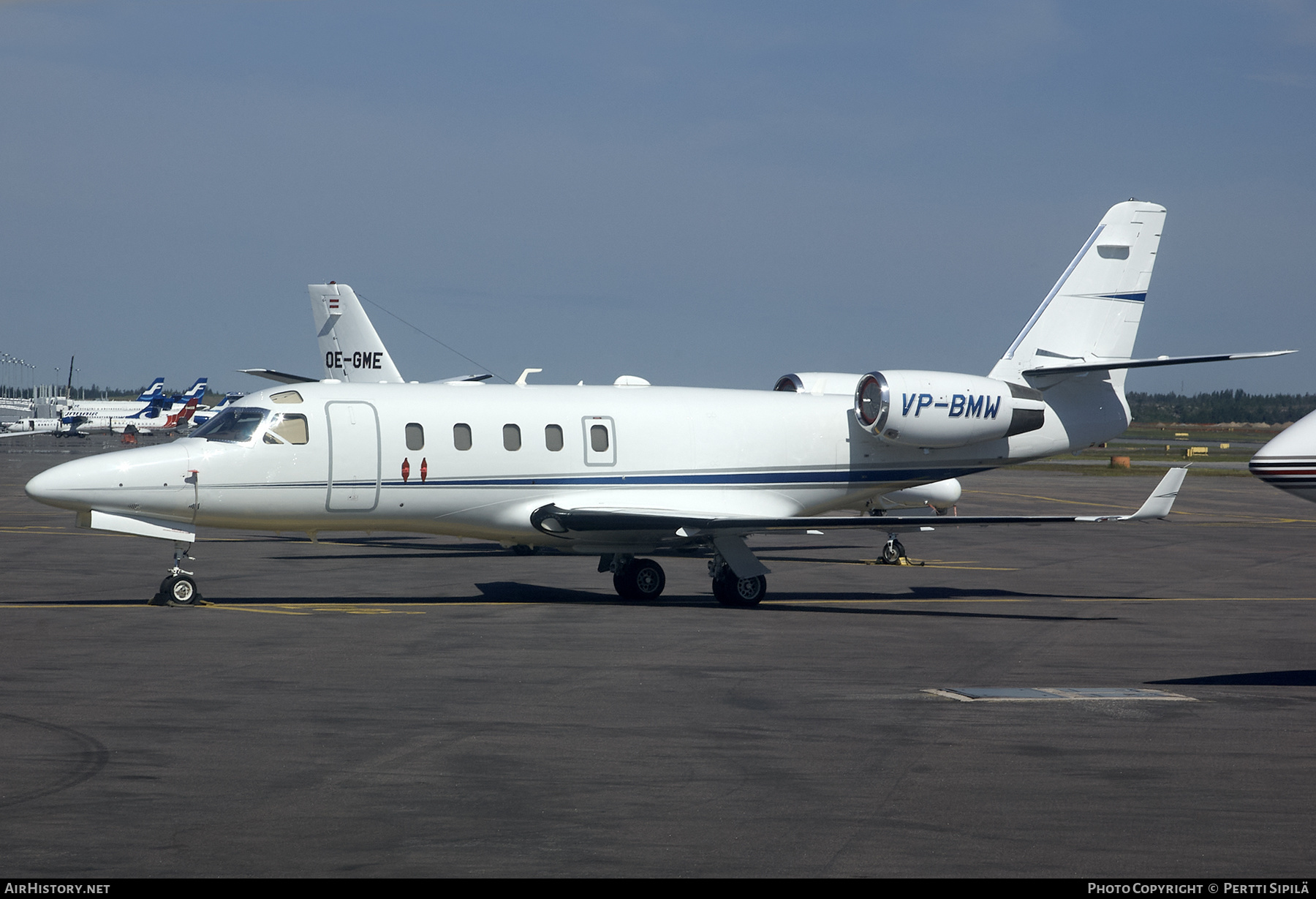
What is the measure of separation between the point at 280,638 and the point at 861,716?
7.33 metres

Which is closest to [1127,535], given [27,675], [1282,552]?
[1282,552]

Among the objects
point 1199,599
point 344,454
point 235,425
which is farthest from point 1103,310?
point 235,425

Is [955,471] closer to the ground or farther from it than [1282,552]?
farther from it

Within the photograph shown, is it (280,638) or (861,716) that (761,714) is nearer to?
(861,716)

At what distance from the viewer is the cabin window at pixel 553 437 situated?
65.6 ft

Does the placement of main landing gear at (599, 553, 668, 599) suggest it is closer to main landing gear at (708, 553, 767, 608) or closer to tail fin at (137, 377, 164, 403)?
main landing gear at (708, 553, 767, 608)

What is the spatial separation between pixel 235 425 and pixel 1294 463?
13380 millimetres

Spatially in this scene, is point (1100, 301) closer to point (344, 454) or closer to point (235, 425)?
point (344, 454)

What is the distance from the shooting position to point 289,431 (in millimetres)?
18703

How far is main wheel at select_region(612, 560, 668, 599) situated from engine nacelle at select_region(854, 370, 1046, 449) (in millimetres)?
4153

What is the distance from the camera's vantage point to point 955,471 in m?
22.0

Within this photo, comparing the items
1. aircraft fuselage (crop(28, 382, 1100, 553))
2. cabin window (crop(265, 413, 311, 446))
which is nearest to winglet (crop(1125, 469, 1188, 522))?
aircraft fuselage (crop(28, 382, 1100, 553))

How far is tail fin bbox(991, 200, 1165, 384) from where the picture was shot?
2295cm
